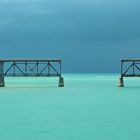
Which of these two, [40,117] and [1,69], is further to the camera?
[1,69]

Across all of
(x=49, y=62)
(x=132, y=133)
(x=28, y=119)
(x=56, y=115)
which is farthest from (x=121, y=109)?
(x=49, y=62)

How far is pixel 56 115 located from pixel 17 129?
771cm

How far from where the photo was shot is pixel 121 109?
4384 centimetres

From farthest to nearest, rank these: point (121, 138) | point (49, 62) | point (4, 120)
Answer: point (49, 62)
point (4, 120)
point (121, 138)

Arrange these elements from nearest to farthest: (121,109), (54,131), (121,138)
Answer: (121,138) → (54,131) → (121,109)

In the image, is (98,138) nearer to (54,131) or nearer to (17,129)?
(54,131)

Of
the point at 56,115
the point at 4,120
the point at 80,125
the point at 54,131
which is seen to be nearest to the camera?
the point at 54,131

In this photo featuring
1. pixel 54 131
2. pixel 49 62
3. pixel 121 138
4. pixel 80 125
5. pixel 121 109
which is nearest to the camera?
pixel 121 138

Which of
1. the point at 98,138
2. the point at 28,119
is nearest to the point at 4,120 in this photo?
the point at 28,119

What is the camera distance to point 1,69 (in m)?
72.6

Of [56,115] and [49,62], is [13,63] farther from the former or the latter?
[56,115]

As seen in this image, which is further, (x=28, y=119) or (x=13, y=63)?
(x=13, y=63)

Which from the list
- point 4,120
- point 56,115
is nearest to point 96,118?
point 56,115

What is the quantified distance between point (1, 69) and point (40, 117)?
119ft
